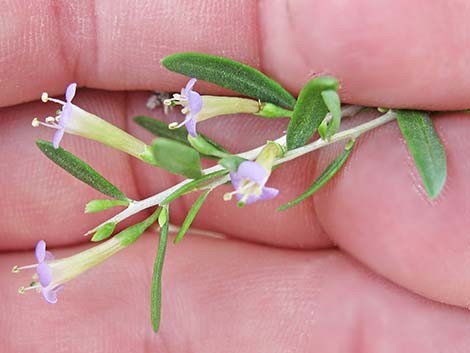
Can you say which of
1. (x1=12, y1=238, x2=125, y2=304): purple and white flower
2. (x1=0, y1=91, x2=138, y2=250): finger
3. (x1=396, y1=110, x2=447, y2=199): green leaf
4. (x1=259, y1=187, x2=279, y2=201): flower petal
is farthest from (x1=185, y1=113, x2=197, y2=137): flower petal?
(x1=0, y1=91, x2=138, y2=250): finger

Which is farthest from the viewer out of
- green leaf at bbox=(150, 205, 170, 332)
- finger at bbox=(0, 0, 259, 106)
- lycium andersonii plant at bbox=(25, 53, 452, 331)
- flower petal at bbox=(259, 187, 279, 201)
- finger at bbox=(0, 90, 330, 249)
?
finger at bbox=(0, 90, 330, 249)

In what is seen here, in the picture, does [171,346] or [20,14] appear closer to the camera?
[20,14]

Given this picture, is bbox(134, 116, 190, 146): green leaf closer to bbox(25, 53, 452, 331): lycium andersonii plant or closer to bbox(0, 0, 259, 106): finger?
bbox(25, 53, 452, 331): lycium andersonii plant

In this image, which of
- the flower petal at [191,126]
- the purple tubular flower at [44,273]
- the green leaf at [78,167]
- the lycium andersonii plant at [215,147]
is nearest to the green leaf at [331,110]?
the lycium andersonii plant at [215,147]

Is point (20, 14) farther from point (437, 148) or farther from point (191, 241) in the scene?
point (437, 148)

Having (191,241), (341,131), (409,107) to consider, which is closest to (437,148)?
(409,107)

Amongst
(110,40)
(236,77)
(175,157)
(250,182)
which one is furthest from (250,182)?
(110,40)
